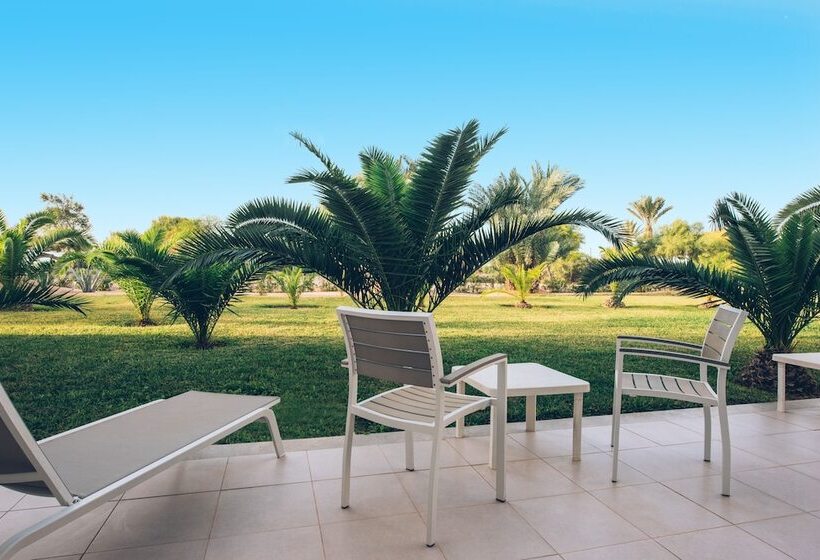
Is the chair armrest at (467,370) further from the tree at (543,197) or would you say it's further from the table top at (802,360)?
the tree at (543,197)

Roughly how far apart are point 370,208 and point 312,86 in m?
20.6

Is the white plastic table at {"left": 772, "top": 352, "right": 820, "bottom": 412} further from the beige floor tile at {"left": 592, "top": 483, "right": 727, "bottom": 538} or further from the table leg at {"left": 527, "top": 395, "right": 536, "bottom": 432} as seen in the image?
the beige floor tile at {"left": 592, "top": 483, "right": 727, "bottom": 538}

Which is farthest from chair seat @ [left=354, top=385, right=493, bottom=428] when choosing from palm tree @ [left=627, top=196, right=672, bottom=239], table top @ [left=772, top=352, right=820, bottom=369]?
palm tree @ [left=627, top=196, right=672, bottom=239]

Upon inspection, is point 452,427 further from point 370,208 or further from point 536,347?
point 536,347

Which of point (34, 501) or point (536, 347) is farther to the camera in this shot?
point (536, 347)

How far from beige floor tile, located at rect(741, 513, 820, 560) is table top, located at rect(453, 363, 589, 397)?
117cm

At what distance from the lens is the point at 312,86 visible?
2338 cm

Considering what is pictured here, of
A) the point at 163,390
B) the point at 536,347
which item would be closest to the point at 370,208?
the point at 163,390

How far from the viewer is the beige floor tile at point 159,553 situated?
2357 millimetres

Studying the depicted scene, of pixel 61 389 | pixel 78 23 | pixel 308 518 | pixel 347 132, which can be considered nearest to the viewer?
pixel 308 518

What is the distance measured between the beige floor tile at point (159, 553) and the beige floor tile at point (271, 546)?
6 centimetres

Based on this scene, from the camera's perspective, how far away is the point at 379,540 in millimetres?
2502

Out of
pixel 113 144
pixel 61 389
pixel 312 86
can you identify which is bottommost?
pixel 61 389

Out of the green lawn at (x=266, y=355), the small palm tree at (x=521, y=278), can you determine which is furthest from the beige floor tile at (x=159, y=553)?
the small palm tree at (x=521, y=278)
